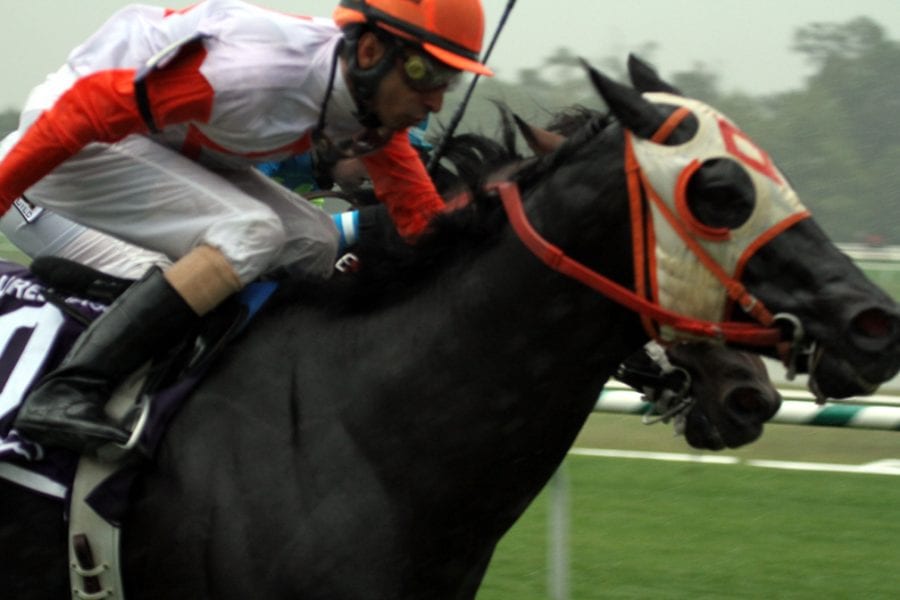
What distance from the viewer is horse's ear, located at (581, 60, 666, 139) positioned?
9.75ft

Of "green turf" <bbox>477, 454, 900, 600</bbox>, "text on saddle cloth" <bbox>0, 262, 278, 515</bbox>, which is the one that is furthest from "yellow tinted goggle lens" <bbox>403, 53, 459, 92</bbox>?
"green turf" <bbox>477, 454, 900, 600</bbox>

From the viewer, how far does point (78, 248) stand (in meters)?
3.59

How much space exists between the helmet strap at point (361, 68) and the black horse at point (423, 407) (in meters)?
0.33

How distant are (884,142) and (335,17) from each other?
27.2 ft

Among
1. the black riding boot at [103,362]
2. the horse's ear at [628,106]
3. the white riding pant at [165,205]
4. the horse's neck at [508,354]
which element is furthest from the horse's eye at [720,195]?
the black riding boot at [103,362]

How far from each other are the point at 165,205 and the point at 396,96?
0.57 metres

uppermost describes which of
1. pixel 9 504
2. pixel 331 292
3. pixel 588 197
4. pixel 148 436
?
pixel 588 197

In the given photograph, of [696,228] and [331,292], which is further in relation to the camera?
[331,292]

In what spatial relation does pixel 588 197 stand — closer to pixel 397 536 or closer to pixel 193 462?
pixel 397 536

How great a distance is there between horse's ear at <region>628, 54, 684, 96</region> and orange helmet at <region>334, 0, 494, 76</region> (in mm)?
339

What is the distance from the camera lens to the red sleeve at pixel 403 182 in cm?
380

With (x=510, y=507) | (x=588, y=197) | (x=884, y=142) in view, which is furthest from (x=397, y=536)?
(x=884, y=142)

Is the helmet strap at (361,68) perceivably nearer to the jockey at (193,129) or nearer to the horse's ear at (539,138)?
the jockey at (193,129)

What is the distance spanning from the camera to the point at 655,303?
2977mm
